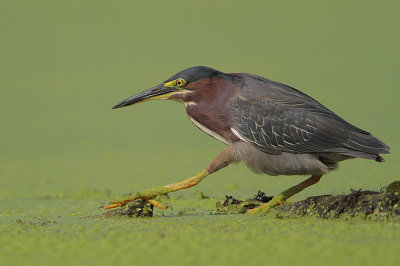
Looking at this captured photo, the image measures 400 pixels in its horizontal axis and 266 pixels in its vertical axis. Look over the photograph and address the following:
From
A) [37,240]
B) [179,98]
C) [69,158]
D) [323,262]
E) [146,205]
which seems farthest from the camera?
[69,158]

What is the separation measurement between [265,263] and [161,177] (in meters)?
4.84

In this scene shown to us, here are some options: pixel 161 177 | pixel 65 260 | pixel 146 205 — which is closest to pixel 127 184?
pixel 161 177

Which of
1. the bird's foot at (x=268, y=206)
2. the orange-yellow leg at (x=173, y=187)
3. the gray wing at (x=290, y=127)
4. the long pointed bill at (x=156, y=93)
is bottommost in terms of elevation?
the bird's foot at (x=268, y=206)

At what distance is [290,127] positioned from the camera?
533cm

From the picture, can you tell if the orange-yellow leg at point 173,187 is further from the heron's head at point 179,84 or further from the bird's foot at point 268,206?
the heron's head at point 179,84

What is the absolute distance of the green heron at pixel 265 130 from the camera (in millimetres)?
5242

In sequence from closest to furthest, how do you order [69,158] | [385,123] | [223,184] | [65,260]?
[65,260] < [223,184] < [69,158] < [385,123]

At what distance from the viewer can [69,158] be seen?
969cm

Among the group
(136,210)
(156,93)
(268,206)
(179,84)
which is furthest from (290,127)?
(136,210)

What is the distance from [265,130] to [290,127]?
21 cm

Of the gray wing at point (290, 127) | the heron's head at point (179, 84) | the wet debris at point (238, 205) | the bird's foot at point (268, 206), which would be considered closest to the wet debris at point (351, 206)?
the bird's foot at point (268, 206)

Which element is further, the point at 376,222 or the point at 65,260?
the point at 376,222

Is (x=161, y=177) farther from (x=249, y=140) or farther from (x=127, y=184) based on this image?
(x=249, y=140)

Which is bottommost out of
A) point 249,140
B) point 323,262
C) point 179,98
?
point 323,262
